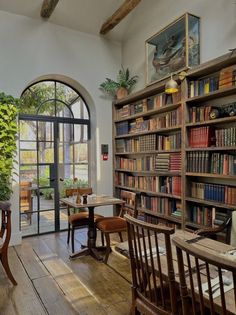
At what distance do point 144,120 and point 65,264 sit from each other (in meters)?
2.56

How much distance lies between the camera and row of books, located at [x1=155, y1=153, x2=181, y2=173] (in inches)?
141

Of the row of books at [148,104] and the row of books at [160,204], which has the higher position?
the row of books at [148,104]

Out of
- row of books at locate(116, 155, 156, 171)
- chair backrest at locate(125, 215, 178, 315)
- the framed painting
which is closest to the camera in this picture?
chair backrest at locate(125, 215, 178, 315)

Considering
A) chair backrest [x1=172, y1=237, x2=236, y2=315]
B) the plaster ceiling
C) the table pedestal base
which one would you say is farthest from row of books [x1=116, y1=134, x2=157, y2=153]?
chair backrest [x1=172, y1=237, x2=236, y2=315]

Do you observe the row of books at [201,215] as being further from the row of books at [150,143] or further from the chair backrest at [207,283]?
the chair backrest at [207,283]

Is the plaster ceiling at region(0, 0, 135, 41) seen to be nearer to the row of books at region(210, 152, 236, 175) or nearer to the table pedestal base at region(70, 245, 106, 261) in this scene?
the row of books at region(210, 152, 236, 175)

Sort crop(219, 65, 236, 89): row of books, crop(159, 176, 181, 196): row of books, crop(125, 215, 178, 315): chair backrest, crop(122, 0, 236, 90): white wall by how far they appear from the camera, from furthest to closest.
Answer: crop(159, 176, 181, 196): row of books
crop(122, 0, 236, 90): white wall
crop(219, 65, 236, 89): row of books
crop(125, 215, 178, 315): chair backrest

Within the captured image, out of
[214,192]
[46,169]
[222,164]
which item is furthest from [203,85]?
[46,169]

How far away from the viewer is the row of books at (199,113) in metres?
3.16

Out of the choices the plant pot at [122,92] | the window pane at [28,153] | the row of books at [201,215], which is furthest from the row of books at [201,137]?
the window pane at [28,153]

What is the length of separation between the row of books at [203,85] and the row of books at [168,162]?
0.88 m

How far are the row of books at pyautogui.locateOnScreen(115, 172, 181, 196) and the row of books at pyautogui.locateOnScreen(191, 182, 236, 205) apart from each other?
0.26 m

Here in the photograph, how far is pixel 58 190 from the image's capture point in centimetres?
461

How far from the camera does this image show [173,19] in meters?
3.84
